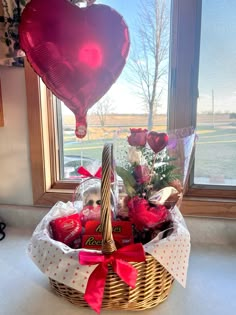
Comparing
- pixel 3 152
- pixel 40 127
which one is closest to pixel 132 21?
pixel 40 127

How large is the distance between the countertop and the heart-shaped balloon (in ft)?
1.69

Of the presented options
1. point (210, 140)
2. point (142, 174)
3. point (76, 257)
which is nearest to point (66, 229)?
point (76, 257)

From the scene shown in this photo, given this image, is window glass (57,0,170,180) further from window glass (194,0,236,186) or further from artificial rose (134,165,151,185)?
artificial rose (134,165,151,185)

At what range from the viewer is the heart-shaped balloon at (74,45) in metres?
0.73

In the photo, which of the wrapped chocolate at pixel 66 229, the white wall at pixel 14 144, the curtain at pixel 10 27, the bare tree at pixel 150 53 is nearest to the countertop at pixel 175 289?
the wrapped chocolate at pixel 66 229

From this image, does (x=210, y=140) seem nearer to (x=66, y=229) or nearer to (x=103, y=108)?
(x=103, y=108)

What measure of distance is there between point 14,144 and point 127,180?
55 centimetres

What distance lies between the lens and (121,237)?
0.70m

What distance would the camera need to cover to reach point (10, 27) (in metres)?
0.92

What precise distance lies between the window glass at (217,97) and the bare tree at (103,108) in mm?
323

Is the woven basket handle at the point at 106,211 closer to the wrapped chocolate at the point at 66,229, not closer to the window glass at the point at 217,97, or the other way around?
the wrapped chocolate at the point at 66,229

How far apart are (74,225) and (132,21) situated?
28.4 inches

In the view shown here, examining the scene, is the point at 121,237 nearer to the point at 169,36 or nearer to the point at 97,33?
the point at 97,33

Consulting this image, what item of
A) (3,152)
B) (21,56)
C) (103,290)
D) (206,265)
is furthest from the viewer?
(3,152)
